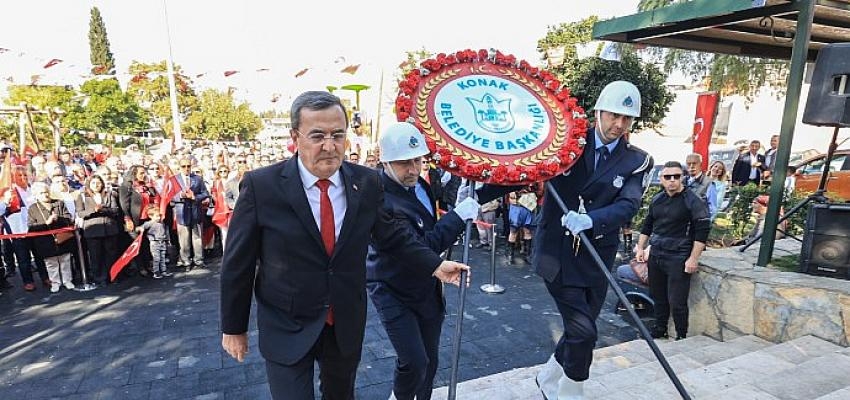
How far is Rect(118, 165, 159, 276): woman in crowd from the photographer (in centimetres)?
742

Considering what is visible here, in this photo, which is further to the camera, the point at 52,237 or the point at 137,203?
the point at 137,203

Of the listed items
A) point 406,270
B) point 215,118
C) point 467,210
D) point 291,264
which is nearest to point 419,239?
point 406,270

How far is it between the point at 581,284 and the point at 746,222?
6.53 m

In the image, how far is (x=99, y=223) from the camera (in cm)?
695

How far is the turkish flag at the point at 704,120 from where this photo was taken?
10688mm

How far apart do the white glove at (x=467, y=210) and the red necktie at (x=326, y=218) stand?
889 mm

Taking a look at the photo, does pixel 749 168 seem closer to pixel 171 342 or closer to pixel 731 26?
pixel 731 26

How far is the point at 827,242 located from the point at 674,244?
4.08ft

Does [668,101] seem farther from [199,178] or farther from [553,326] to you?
[199,178]

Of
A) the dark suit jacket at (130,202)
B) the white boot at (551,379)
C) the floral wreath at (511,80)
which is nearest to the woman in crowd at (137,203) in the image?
the dark suit jacket at (130,202)

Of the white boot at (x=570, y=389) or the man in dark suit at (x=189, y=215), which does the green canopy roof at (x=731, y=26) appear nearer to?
the white boot at (x=570, y=389)

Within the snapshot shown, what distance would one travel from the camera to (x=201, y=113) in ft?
123

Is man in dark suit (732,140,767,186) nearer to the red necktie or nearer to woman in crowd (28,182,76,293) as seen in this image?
the red necktie

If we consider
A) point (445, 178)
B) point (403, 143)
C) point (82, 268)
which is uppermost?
point (403, 143)
